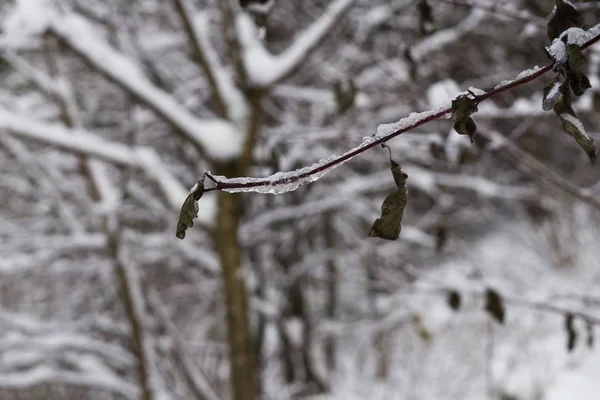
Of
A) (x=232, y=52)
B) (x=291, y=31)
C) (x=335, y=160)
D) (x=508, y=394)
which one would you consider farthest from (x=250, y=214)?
(x=335, y=160)

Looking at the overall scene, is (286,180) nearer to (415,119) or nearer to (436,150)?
(415,119)

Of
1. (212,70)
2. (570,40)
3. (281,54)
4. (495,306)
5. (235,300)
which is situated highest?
(212,70)

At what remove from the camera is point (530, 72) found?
0.48 meters

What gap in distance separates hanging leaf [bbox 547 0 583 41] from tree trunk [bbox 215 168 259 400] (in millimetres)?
1900

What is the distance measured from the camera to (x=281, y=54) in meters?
2.25

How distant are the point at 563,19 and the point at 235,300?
2158 millimetres

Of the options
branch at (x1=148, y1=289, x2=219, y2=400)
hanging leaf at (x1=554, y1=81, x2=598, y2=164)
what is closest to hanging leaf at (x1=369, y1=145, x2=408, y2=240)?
hanging leaf at (x1=554, y1=81, x2=598, y2=164)

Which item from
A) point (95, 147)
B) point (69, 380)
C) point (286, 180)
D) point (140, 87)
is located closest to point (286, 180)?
point (286, 180)

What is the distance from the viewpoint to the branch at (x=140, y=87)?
1889 millimetres

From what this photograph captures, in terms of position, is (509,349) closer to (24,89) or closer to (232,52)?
(232,52)

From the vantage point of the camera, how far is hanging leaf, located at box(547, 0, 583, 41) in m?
0.71

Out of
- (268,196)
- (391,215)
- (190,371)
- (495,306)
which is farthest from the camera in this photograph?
(268,196)

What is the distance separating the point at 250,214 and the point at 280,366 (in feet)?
5.37

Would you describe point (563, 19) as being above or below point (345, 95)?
below
